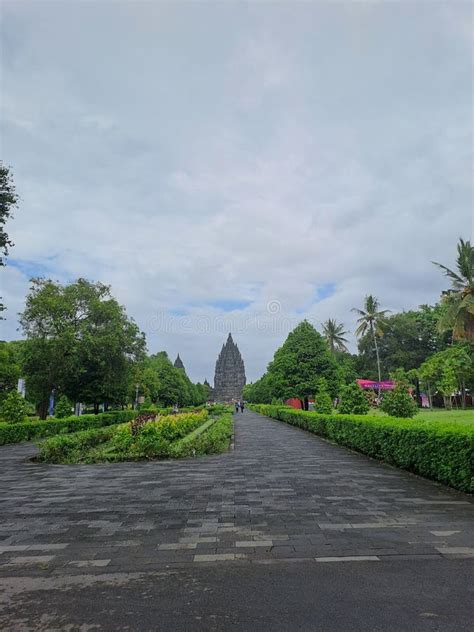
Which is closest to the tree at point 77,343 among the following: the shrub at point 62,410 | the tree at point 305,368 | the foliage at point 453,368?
the shrub at point 62,410

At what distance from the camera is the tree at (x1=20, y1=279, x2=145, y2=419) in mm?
24516

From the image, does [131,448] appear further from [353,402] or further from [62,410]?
[62,410]

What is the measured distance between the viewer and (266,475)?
9.02 m

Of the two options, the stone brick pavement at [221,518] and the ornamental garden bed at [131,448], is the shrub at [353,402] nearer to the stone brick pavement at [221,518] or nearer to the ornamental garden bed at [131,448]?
the ornamental garden bed at [131,448]

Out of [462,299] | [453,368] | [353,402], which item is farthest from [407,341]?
[353,402]

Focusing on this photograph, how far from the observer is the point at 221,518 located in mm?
5750

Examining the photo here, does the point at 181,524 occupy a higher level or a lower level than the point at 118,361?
lower

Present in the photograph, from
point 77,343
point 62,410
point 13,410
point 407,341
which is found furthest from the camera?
point 407,341

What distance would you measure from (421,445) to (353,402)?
921 centimetres

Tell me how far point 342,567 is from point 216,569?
1208 mm

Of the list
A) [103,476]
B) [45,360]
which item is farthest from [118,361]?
[103,476]

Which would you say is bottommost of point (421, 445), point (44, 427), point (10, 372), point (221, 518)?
point (221, 518)

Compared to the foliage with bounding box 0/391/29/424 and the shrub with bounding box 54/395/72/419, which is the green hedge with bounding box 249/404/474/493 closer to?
the foliage with bounding box 0/391/29/424

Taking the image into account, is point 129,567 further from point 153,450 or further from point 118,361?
point 118,361
